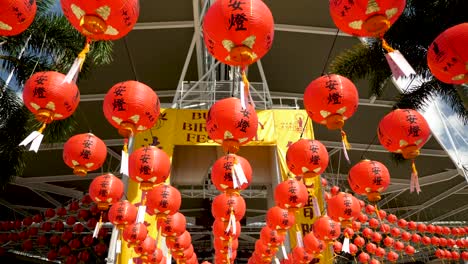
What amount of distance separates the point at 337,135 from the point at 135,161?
37.6ft

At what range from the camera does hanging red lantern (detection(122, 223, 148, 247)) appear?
7.42m

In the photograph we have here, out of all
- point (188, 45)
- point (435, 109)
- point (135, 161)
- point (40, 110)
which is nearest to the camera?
point (40, 110)

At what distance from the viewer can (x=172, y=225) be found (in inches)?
301

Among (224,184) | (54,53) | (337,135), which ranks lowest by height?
(224,184)

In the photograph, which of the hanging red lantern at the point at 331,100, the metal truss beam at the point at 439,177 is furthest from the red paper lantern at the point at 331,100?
the metal truss beam at the point at 439,177

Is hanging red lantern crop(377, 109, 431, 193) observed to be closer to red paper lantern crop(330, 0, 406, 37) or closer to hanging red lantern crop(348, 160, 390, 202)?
hanging red lantern crop(348, 160, 390, 202)

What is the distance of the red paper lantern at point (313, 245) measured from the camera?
807cm

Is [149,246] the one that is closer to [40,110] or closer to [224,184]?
[224,184]

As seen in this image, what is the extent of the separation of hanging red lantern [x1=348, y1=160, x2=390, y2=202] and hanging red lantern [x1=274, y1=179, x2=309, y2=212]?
100 centimetres

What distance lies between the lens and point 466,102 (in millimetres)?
7586

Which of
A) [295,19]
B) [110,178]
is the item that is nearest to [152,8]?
[295,19]

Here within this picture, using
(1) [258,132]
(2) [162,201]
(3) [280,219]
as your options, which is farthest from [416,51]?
(2) [162,201]

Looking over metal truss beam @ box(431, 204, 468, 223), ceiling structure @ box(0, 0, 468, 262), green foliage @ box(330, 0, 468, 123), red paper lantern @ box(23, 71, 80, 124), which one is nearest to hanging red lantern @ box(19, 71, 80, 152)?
red paper lantern @ box(23, 71, 80, 124)

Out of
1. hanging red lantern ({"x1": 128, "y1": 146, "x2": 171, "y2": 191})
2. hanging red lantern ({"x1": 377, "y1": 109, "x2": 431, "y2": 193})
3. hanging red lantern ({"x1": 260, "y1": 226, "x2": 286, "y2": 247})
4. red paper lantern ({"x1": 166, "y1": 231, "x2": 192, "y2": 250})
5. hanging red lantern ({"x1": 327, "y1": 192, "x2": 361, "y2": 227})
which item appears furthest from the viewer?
hanging red lantern ({"x1": 260, "y1": 226, "x2": 286, "y2": 247})
